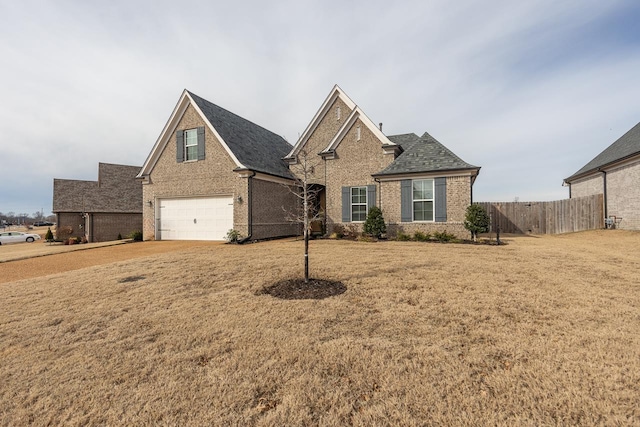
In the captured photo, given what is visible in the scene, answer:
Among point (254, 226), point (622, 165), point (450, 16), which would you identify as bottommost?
point (254, 226)

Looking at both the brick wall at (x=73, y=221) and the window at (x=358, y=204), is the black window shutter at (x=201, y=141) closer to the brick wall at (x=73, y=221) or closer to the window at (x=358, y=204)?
the window at (x=358, y=204)

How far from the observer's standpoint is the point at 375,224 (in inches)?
585

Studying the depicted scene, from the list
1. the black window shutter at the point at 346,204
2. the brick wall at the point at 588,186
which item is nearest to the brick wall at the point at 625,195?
the brick wall at the point at 588,186

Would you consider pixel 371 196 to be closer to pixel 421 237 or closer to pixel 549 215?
pixel 421 237

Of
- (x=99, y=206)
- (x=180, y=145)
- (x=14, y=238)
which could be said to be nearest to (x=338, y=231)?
(x=180, y=145)

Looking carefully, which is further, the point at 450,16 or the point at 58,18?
the point at 450,16

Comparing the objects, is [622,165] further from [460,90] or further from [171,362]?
[171,362]

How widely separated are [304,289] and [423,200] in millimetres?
10874

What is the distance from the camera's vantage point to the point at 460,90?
49.5ft

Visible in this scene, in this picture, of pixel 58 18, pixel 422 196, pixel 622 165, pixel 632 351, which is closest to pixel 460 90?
pixel 422 196

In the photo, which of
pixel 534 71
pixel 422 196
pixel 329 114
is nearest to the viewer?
pixel 534 71

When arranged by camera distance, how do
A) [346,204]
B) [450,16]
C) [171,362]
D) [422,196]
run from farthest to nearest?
1. [346,204]
2. [422,196]
3. [450,16]
4. [171,362]

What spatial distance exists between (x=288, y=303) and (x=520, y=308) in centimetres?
397

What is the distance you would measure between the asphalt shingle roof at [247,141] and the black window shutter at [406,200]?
7232mm
